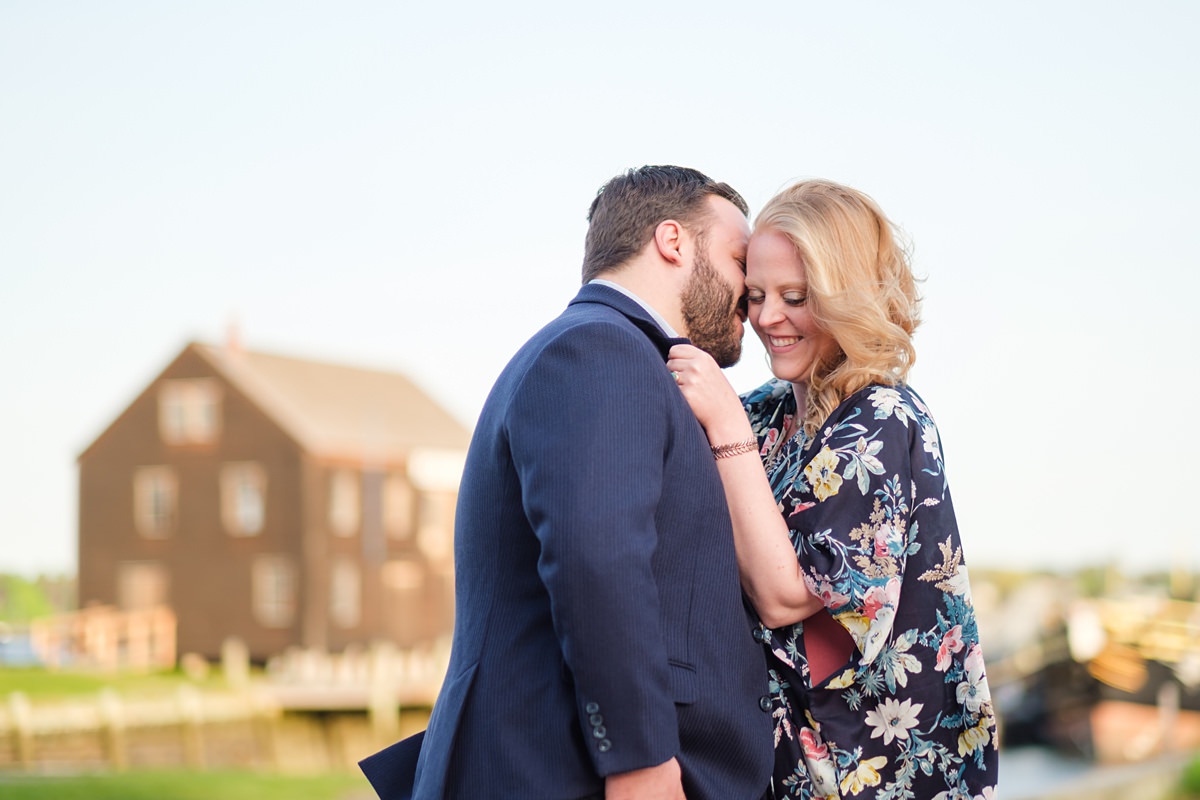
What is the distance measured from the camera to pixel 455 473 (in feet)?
127

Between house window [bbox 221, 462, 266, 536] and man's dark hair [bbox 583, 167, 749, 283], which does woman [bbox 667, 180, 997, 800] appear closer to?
man's dark hair [bbox 583, 167, 749, 283]

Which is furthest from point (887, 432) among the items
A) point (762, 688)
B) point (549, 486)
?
point (549, 486)

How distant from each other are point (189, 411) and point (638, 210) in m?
34.7

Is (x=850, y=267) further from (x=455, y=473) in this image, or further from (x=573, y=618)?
(x=455, y=473)

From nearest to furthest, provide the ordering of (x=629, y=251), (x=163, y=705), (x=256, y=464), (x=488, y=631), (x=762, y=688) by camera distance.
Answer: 1. (x=488, y=631)
2. (x=762, y=688)
3. (x=629, y=251)
4. (x=163, y=705)
5. (x=256, y=464)

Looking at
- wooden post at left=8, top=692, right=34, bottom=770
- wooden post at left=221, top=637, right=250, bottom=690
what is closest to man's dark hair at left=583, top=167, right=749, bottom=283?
wooden post at left=8, top=692, right=34, bottom=770

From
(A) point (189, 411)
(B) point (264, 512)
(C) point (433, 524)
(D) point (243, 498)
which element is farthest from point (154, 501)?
(C) point (433, 524)

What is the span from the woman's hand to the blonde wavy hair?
1.06 feet

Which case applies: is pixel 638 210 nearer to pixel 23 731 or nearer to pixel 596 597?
pixel 596 597

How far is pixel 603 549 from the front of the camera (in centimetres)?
240

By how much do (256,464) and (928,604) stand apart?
33203 millimetres

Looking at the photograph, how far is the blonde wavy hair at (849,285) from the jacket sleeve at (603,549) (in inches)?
28.7

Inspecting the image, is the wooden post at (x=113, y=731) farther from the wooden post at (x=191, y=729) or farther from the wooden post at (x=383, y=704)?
the wooden post at (x=383, y=704)

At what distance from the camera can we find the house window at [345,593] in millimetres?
34531
